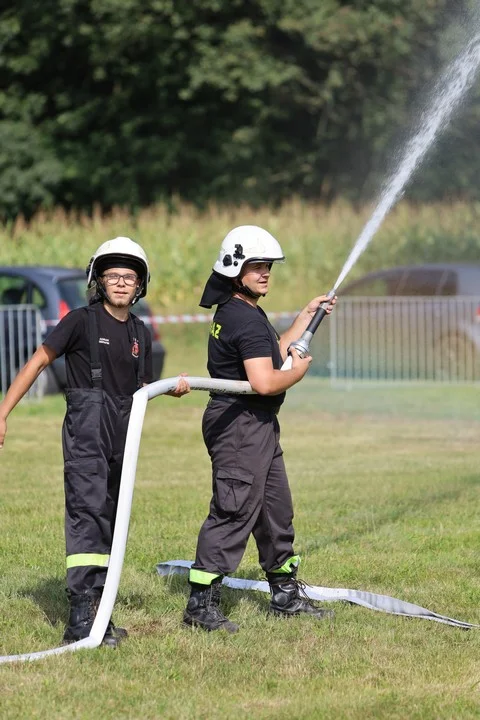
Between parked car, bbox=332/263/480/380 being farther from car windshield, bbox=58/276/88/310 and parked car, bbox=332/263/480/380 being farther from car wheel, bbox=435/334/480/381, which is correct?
car windshield, bbox=58/276/88/310

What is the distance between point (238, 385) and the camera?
19.6 ft

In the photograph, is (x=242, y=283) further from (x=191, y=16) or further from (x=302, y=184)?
(x=302, y=184)

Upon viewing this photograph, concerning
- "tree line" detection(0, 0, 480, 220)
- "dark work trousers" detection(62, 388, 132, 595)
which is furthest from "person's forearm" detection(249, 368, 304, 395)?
"tree line" detection(0, 0, 480, 220)

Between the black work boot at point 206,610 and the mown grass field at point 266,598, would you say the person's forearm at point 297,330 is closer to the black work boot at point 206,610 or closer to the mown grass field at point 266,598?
the black work boot at point 206,610

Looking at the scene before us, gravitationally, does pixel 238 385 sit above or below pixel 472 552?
above

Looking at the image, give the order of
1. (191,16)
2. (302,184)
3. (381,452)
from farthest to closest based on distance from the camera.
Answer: (302,184) → (191,16) → (381,452)

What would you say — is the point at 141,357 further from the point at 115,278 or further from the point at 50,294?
the point at 50,294

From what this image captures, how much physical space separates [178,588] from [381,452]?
5641 millimetres

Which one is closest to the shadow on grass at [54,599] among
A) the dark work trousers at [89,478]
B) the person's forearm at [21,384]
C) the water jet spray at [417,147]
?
the dark work trousers at [89,478]

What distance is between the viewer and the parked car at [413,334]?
18.5m

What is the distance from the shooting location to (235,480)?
6.13 metres

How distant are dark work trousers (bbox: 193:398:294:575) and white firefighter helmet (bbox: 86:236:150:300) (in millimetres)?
746

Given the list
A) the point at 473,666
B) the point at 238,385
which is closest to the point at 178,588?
the point at 238,385

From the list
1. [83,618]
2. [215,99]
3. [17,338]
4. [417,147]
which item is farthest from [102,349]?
[215,99]
